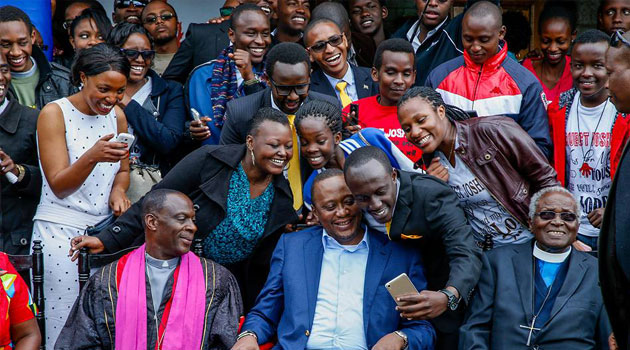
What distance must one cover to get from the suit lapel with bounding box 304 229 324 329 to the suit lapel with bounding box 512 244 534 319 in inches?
43.6

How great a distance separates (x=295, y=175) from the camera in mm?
5770

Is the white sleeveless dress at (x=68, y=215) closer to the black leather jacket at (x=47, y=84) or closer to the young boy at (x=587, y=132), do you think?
the black leather jacket at (x=47, y=84)

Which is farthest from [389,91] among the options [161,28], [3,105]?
[3,105]

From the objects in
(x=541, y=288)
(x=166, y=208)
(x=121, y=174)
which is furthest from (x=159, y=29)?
(x=541, y=288)

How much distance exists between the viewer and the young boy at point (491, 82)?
5973 millimetres

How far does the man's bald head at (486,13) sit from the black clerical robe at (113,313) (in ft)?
8.12

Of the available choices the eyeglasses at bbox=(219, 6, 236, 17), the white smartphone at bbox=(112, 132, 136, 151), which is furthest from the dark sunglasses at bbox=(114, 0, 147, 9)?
the white smartphone at bbox=(112, 132, 136, 151)

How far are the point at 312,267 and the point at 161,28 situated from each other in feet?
9.77

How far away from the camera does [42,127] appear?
549 centimetres

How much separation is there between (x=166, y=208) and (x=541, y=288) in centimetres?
214

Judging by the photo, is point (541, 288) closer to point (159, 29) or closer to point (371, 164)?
point (371, 164)

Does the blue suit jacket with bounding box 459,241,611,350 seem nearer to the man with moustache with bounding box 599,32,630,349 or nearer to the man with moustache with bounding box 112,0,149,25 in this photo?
the man with moustache with bounding box 599,32,630,349

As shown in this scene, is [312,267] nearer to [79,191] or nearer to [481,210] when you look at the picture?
[481,210]

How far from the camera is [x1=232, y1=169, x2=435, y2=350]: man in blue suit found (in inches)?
199
